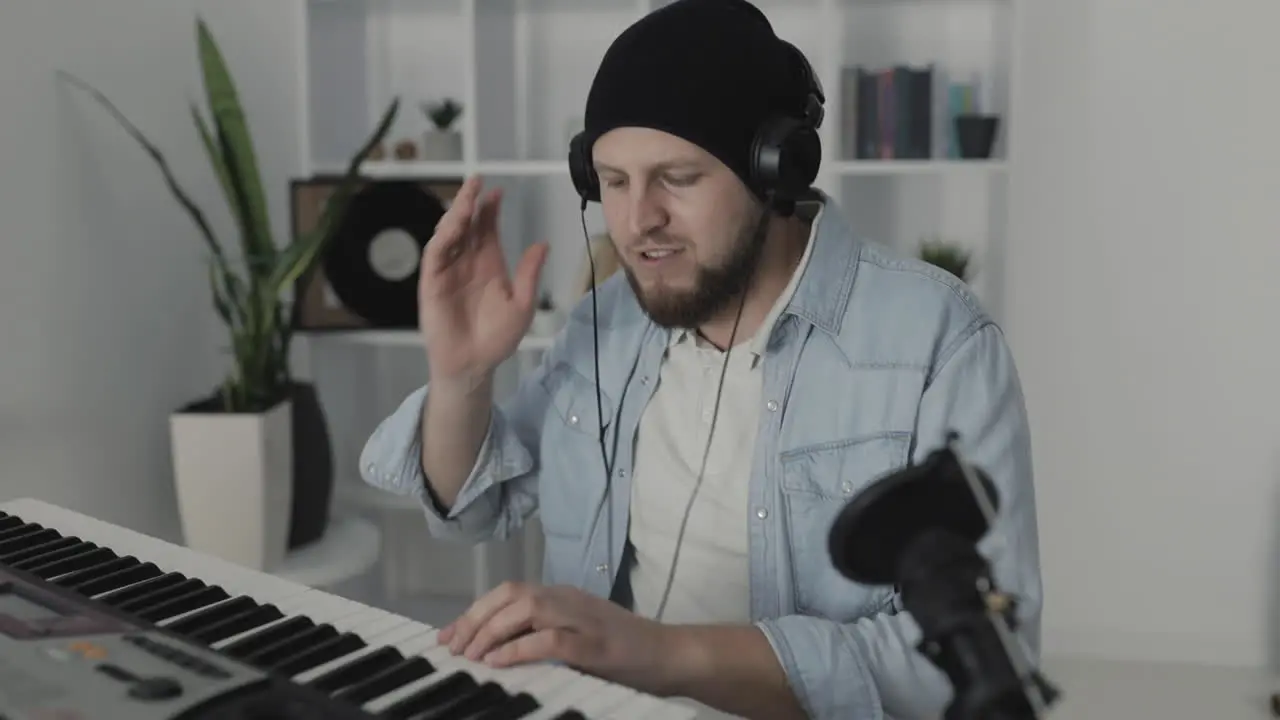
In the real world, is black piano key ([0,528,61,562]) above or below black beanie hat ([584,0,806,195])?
below

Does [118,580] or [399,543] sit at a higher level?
[118,580]

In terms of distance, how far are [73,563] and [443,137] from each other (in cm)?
176

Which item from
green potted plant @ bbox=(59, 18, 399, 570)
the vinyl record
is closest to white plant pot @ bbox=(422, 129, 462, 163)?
the vinyl record

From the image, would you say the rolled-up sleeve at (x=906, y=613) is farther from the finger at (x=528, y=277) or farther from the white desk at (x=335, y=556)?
the white desk at (x=335, y=556)

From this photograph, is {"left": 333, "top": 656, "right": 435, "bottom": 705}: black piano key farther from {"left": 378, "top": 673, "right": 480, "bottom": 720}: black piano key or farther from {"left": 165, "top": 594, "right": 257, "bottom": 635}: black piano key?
{"left": 165, "top": 594, "right": 257, "bottom": 635}: black piano key

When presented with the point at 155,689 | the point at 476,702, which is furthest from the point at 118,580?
the point at 476,702

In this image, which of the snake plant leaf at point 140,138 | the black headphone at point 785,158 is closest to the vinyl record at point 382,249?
the snake plant leaf at point 140,138

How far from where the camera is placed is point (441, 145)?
2.56 metres

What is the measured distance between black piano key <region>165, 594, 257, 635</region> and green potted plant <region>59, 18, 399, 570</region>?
1211mm

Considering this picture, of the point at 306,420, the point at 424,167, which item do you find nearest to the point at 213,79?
the point at 424,167

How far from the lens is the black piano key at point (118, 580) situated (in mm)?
876

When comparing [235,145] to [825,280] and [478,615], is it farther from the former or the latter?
[478,615]

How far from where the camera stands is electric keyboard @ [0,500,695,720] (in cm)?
68

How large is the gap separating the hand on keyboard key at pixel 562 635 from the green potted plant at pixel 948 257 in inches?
67.1
